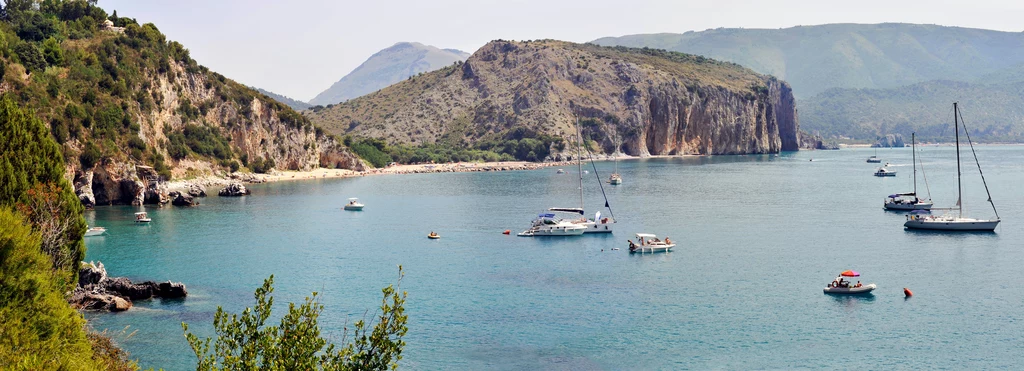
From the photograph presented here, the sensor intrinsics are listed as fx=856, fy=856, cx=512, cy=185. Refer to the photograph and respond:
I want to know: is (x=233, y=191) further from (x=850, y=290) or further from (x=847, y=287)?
(x=850, y=290)

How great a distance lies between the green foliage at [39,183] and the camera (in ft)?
132

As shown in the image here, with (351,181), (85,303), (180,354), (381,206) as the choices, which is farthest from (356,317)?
(351,181)

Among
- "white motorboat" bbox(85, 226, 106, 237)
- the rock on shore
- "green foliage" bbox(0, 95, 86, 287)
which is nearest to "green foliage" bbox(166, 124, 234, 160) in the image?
"white motorboat" bbox(85, 226, 106, 237)

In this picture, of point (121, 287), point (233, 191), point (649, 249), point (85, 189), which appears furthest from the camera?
point (233, 191)

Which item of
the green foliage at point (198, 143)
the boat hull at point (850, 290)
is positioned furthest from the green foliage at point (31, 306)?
the green foliage at point (198, 143)

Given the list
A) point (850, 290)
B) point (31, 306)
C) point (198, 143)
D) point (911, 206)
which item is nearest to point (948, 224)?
point (911, 206)

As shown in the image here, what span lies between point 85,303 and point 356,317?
46.4ft

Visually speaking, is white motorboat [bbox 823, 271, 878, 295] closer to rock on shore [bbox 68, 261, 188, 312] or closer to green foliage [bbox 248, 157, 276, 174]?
rock on shore [bbox 68, 261, 188, 312]

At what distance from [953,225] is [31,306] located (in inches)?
2819

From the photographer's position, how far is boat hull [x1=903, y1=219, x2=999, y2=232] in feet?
243

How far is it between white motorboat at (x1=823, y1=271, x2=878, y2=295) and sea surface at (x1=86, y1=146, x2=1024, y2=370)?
72 centimetres

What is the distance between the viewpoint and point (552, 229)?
7725 cm

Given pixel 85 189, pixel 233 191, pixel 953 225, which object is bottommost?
pixel 953 225

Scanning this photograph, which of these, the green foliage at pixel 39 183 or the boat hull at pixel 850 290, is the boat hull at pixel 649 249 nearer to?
the boat hull at pixel 850 290
